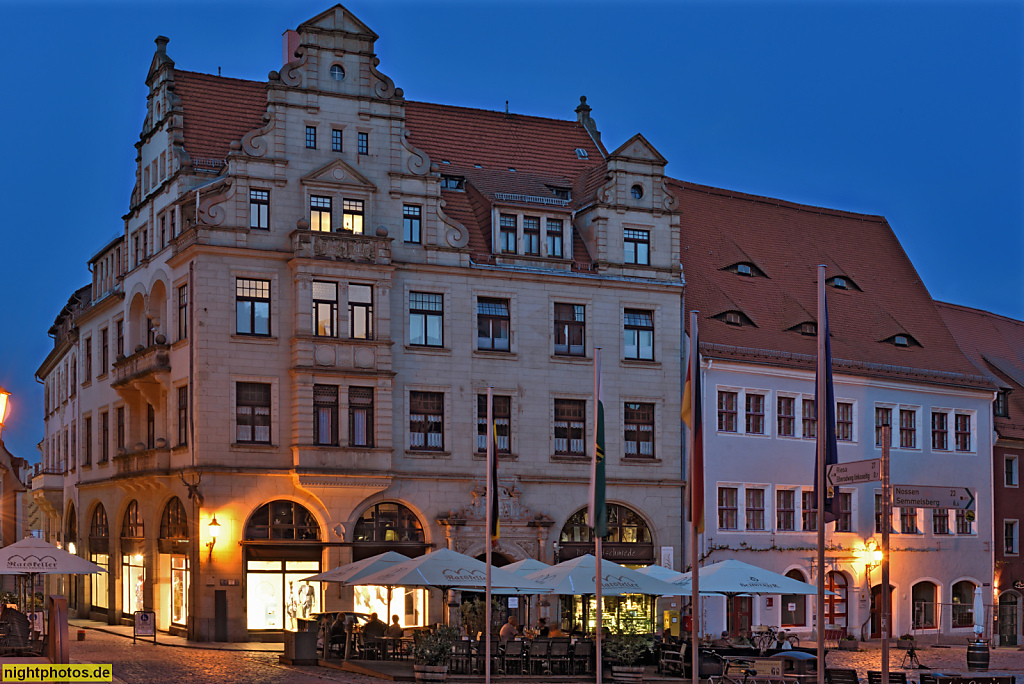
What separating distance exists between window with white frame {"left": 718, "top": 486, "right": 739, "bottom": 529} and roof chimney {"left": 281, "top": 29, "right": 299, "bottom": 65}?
2101 centimetres

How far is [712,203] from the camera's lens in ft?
196

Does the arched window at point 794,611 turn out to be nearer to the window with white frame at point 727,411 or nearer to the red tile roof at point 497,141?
the window with white frame at point 727,411

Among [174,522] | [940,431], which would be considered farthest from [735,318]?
[174,522]

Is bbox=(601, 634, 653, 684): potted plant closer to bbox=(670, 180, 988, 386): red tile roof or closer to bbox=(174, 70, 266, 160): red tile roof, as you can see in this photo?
bbox=(670, 180, 988, 386): red tile roof

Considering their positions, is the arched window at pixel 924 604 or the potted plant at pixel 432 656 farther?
the arched window at pixel 924 604

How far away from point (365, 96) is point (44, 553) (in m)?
18.3

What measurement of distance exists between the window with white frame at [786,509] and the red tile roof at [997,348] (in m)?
11.9

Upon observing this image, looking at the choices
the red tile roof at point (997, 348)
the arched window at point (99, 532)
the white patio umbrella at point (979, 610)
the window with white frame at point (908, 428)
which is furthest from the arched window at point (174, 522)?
the red tile roof at point (997, 348)

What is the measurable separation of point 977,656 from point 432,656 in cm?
1582

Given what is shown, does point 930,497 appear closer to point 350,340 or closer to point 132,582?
point 350,340

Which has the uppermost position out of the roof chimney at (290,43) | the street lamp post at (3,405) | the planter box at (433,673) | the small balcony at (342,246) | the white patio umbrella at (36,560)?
the roof chimney at (290,43)

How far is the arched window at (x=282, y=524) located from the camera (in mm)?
44812

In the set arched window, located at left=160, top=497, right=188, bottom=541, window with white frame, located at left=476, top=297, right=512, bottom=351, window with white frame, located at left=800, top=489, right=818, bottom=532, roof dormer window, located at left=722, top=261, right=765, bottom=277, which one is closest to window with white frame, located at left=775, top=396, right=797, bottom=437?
window with white frame, located at left=800, top=489, right=818, bottom=532

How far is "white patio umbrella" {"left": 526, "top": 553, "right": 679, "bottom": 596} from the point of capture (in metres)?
35.4
